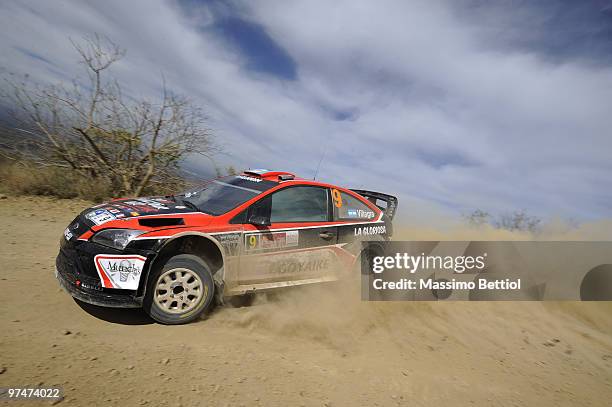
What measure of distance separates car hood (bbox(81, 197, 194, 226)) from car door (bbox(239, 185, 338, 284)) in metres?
0.85

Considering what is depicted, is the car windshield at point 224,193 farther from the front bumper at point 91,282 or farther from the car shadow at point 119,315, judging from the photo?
the car shadow at point 119,315

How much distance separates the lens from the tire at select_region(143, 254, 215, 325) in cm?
361

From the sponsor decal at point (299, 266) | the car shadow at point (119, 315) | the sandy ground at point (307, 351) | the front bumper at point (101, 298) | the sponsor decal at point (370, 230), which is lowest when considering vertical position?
the sandy ground at point (307, 351)

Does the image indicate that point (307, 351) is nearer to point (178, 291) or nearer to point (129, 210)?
point (178, 291)

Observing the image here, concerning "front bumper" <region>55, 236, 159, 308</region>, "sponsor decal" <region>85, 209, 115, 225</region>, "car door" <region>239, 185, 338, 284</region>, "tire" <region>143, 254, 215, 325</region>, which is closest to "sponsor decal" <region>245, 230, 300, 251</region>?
"car door" <region>239, 185, 338, 284</region>

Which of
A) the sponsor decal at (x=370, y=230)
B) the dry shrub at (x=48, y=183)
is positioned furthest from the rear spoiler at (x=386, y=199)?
the dry shrub at (x=48, y=183)

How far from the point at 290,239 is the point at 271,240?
268 mm

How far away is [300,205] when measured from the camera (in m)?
4.71

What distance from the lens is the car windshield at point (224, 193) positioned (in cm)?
427

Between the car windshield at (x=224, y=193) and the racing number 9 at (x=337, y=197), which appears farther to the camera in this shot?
the racing number 9 at (x=337, y=197)

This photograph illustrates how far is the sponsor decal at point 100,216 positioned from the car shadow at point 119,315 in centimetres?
93

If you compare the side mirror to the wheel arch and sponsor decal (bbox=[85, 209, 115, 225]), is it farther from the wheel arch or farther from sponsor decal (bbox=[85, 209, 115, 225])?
sponsor decal (bbox=[85, 209, 115, 225])

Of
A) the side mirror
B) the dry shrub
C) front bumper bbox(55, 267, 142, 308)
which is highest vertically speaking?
the dry shrub

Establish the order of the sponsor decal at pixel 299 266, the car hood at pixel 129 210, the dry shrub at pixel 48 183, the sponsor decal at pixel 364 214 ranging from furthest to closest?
the dry shrub at pixel 48 183, the sponsor decal at pixel 364 214, the sponsor decal at pixel 299 266, the car hood at pixel 129 210
